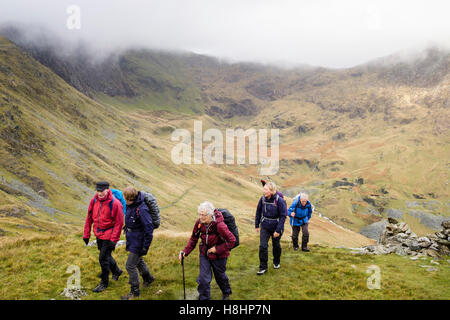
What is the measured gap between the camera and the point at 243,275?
13.5m

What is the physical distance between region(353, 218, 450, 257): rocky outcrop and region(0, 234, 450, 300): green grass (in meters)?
1.56

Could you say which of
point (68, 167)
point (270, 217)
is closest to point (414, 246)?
point (270, 217)

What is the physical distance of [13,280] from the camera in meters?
12.1

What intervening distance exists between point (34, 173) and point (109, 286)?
78.0 meters

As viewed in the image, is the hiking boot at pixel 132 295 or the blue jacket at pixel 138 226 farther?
the hiking boot at pixel 132 295

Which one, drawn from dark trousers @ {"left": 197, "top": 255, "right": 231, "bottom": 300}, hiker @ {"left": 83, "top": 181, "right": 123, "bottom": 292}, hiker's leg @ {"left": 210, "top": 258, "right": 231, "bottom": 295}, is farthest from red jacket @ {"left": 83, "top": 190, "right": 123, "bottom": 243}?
hiker's leg @ {"left": 210, "top": 258, "right": 231, "bottom": 295}

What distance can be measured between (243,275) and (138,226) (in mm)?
5817

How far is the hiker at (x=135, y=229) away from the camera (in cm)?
1021

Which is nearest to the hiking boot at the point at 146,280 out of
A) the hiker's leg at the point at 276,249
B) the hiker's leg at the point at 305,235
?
the hiker's leg at the point at 276,249

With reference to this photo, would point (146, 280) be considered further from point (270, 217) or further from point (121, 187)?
point (121, 187)

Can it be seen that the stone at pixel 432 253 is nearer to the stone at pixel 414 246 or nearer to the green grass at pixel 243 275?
the stone at pixel 414 246

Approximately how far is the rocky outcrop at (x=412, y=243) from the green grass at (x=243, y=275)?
156cm

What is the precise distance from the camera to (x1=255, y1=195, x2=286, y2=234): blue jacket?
498 inches
